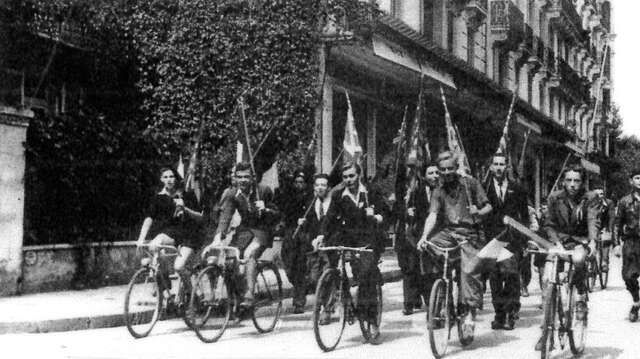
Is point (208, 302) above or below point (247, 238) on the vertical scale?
below

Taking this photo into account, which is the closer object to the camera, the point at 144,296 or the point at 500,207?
the point at 144,296

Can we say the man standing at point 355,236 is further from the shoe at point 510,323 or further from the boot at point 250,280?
the shoe at point 510,323

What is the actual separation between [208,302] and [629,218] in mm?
4876

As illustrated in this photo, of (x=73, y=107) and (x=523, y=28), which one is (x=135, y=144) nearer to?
(x=73, y=107)

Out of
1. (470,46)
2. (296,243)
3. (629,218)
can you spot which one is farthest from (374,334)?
(470,46)

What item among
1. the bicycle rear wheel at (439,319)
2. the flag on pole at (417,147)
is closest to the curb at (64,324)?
the bicycle rear wheel at (439,319)

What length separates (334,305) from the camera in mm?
7895

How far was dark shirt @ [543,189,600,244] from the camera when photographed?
8.02m

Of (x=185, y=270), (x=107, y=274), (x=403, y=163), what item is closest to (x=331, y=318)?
(x=185, y=270)

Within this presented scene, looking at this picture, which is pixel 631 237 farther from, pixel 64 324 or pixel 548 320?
pixel 64 324

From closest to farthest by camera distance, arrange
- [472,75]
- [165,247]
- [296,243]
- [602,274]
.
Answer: [165,247], [296,243], [602,274], [472,75]

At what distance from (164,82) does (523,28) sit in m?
21.4

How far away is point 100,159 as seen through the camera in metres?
13.1

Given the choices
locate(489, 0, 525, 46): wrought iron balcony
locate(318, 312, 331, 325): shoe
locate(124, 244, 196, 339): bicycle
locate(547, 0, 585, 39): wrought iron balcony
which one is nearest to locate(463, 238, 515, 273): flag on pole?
locate(318, 312, 331, 325): shoe
